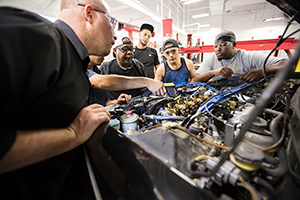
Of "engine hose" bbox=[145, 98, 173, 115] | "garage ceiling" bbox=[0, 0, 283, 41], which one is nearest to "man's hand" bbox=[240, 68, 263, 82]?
"engine hose" bbox=[145, 98, 173, 115]

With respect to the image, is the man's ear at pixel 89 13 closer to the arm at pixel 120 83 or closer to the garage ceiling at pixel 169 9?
the arm at pixel 120 83

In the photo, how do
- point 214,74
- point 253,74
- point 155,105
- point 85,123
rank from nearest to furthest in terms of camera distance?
point 85,123
point 155,105
point 253,74
point 214,74

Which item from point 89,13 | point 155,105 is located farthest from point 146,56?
point 89,13

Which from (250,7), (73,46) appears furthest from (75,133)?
(250,7)

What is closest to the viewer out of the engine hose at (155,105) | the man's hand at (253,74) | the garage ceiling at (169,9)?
the engine hose at (155,105)

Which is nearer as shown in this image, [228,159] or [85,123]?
[228,159]

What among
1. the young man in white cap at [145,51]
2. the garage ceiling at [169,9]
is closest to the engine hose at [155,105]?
the young man in white cap at [145,51]

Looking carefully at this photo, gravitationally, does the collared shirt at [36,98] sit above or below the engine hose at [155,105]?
above

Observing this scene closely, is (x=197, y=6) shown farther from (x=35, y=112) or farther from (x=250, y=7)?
(x=35, y=112)

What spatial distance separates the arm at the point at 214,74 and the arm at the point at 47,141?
93.1 inches

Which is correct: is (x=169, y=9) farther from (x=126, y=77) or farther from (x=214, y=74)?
(x=126, y=77)

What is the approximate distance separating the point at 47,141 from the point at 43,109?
0.49 feet

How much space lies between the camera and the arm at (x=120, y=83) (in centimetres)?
158

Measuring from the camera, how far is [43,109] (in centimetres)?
57
